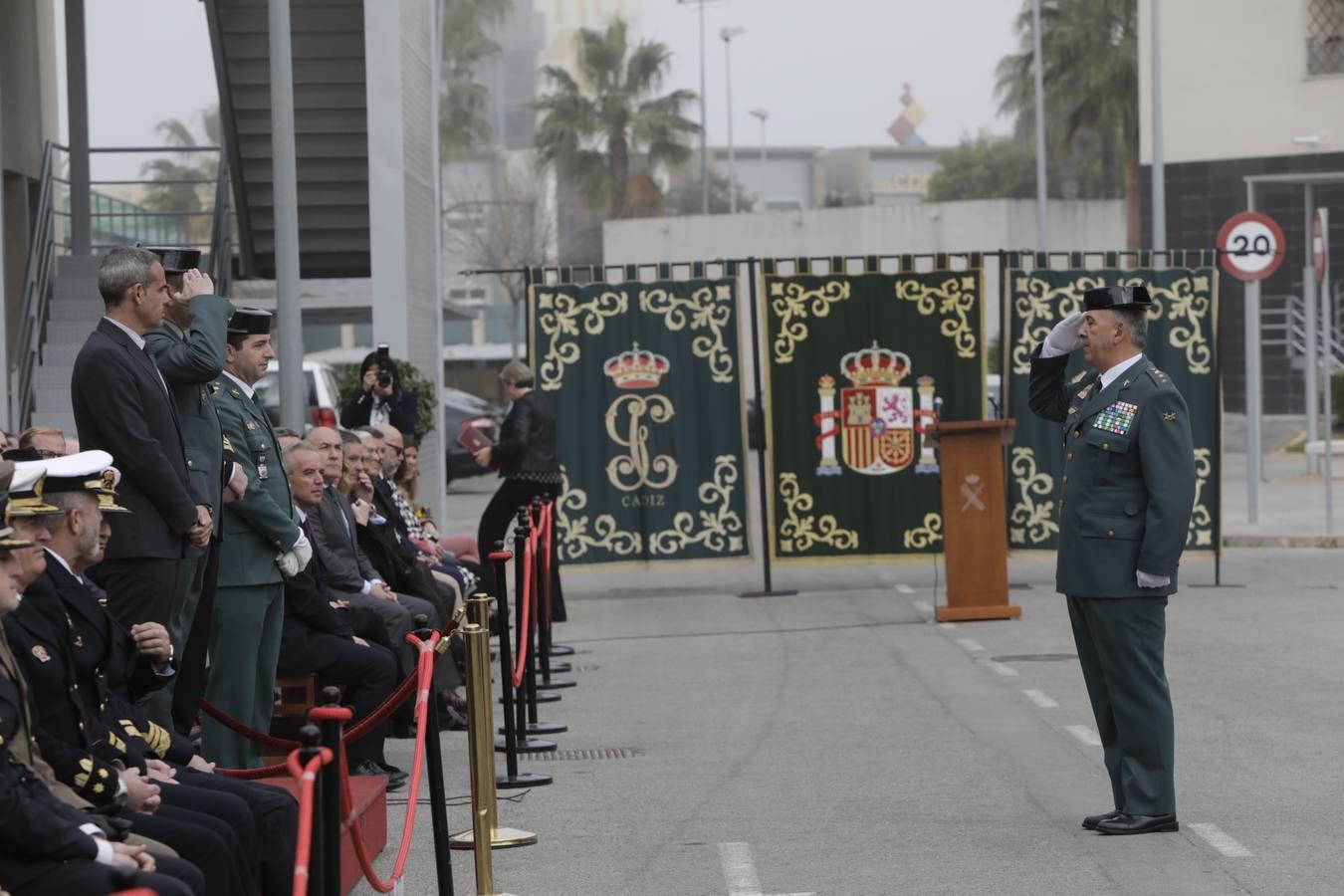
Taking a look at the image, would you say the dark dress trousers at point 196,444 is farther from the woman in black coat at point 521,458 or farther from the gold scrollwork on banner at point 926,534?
the gold scrollwork on banner at point 926,534

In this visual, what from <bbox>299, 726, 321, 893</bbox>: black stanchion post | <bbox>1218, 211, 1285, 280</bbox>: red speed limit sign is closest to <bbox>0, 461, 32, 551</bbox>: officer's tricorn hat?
<bbox>299, 726, 321, 893</bbox>: black stanchion post

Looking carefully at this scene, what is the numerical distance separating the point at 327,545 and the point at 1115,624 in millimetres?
4203

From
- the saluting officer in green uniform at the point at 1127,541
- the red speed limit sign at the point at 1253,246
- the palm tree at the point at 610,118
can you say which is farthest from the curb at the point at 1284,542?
the palm tree at the point at 610,118

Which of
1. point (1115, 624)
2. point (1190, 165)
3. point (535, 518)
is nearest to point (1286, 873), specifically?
point (1115, 624)

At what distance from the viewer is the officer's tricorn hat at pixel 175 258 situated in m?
8.24

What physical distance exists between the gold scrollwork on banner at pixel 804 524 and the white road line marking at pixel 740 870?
9.54 m

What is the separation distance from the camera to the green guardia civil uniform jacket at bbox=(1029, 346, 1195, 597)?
8367 mm

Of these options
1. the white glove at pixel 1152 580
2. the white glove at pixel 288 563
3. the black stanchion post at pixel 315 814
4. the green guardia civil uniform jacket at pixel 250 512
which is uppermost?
the green guardia civil uniform jacket at pixel 250 512

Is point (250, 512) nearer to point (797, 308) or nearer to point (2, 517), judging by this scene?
point (2, 517)

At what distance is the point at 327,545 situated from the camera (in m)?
10.6

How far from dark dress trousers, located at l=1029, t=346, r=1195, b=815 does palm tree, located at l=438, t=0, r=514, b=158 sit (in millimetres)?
66242

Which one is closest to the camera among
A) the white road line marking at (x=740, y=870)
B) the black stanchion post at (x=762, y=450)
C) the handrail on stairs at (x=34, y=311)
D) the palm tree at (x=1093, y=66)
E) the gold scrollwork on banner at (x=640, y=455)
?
the white road line marking at (x=740, y=870)

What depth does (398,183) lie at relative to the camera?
64.2 ft

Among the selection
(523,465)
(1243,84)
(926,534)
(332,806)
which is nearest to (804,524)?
(926,534)
